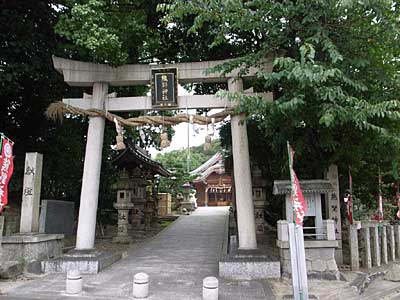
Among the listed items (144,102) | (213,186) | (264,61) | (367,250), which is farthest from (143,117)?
(213,186)

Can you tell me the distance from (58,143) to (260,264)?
1108cm

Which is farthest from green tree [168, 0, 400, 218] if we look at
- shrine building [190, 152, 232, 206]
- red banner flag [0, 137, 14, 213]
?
shrine building [190, 152, 232, 206]

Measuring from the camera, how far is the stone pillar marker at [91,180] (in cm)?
1018

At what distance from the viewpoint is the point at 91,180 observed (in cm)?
1034

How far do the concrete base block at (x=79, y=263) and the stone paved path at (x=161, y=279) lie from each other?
0.94 feet

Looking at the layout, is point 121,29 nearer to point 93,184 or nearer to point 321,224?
point 93,184

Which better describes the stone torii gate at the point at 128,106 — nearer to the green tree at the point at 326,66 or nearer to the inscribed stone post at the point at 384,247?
the green tree at the point at 326,66

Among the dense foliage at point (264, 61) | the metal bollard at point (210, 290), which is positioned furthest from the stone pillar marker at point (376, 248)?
the metal bollard at point (210, 290)

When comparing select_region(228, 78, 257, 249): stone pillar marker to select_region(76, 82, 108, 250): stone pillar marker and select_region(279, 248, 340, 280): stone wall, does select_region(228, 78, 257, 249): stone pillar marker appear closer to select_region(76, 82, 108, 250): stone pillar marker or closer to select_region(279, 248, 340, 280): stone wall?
select_region(279, 248, 340, 280): stone wall

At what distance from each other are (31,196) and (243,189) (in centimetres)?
643

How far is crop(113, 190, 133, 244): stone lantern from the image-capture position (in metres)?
16.1

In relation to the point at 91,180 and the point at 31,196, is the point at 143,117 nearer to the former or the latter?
the point at 91,180

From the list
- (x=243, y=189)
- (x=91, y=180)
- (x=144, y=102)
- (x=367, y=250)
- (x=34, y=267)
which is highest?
(x=144, y=102)

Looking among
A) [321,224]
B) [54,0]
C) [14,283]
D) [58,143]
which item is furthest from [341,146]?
[58,143]
